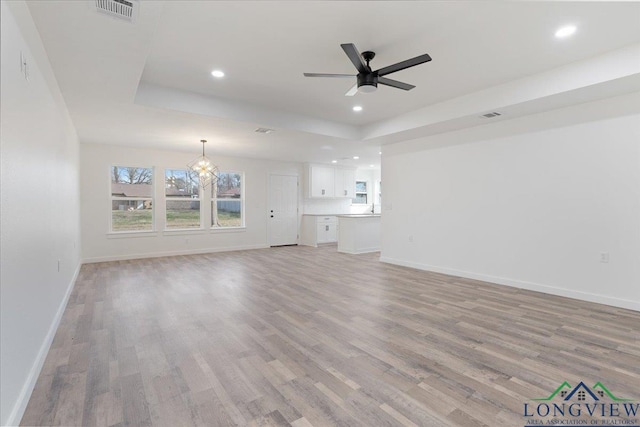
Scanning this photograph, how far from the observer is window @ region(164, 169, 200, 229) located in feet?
24.7

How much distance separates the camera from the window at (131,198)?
22.6ft

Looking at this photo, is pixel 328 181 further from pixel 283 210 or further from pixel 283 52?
pixel 283 52

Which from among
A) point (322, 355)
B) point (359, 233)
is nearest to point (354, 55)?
point (322, 355)

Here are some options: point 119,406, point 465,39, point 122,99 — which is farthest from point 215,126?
point 119,406

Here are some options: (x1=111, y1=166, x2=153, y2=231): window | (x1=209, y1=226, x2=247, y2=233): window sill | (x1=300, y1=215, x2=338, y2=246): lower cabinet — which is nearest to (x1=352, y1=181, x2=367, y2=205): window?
(x1=300, y1=215, x2=338, y2=246): lower cabinet

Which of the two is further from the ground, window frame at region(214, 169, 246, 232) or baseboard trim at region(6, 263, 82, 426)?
window frame at region(214, 169, 246, 232)

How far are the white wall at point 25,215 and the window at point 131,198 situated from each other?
164 inches

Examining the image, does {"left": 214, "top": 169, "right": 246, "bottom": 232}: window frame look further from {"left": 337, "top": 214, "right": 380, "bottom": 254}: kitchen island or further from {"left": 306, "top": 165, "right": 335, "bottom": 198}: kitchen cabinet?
{"left": 337, "top": 214, "right": 380, "bottom": 254}: kitchen island

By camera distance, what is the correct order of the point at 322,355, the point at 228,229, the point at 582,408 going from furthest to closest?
the point at 228,229 < the point at 322,355 < the point at 582,408

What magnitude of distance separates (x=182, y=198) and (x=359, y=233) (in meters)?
4.52

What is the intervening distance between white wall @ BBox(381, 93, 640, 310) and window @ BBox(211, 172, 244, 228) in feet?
15.6

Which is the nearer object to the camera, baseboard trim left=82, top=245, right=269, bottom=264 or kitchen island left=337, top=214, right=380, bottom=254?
baseboard trim left=82, top=245, right=269, bottom=264

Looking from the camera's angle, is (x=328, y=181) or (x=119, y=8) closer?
(x=119, y=8)

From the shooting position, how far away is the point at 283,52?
125 inches
